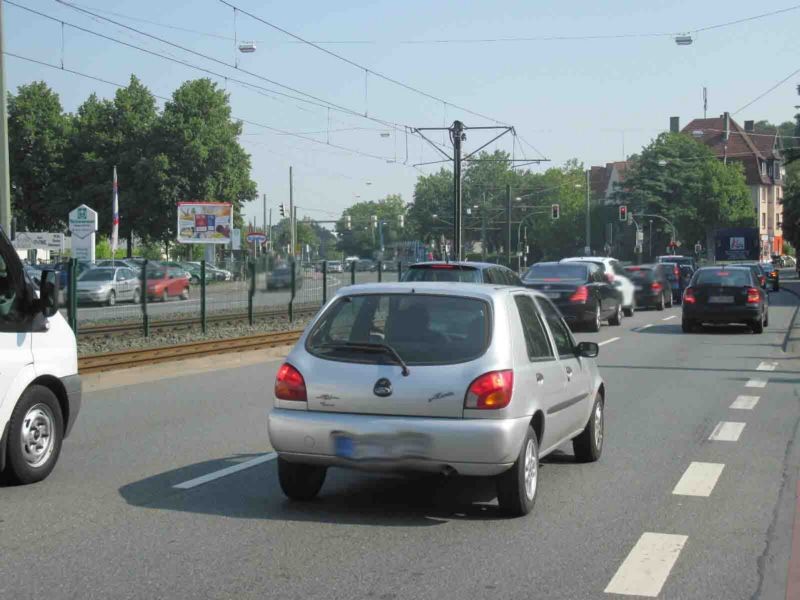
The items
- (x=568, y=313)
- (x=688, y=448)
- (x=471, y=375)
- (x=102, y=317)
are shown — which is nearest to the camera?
(x=471, y=375)

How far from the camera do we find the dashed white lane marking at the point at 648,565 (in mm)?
5504

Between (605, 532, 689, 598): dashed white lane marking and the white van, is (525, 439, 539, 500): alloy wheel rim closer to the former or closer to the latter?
(605, 532, 689, 598): dashed white lane marking

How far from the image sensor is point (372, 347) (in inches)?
278

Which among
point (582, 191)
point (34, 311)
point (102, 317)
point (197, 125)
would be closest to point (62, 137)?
point (197, 125)

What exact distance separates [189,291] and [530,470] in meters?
19.4

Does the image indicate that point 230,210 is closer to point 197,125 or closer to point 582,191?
point 197,125

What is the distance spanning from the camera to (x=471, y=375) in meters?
6.79

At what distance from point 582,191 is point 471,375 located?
128543 mm

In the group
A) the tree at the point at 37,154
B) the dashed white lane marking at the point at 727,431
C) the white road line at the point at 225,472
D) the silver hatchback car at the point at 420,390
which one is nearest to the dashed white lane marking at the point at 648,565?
the silver hatchback car at the point at 420,390

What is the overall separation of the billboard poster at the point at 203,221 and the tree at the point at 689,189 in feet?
152

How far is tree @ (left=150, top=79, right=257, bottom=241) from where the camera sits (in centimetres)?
6669

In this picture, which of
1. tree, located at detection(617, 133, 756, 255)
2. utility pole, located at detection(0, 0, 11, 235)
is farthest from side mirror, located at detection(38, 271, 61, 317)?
tree, located at detection(617, 133, 756, 255)

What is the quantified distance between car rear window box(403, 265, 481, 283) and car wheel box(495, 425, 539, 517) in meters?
10.6

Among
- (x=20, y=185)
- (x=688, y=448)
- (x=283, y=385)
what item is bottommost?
(x=688, y=448)
